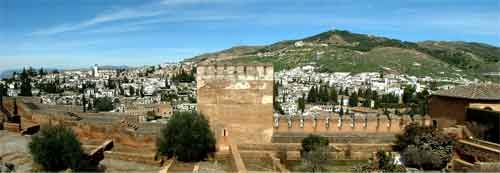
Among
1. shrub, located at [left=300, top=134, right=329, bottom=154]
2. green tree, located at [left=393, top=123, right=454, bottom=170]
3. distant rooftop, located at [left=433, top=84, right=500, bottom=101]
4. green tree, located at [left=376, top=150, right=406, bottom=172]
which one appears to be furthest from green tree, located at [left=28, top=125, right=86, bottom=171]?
distant rooftop, located at [left=433, top=84, right=500, bottom=101]

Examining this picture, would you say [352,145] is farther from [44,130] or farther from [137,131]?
[44,130]

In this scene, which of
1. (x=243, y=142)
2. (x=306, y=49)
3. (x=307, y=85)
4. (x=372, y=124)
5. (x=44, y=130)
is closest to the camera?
(x=44, y=130)

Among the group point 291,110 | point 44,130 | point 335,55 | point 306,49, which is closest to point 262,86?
point 44,130

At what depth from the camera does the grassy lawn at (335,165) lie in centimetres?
1300

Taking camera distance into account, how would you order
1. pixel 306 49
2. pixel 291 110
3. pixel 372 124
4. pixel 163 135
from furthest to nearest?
1. pixel 306 49
2. pixel 291 110
3. pixel 372 124
4. pixel 163 135

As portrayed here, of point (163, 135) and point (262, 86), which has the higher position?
point (262, 86)

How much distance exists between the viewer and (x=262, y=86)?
1481cm

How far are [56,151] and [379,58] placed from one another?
353 ft

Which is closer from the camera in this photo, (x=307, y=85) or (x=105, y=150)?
(x=105, y=150)

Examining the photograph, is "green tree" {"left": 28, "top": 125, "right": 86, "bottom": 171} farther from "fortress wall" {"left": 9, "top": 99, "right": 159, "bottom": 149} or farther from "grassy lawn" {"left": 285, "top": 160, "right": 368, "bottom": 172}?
"grassy lawn" {"left": 285, "top": 160, "right": 368, "bottom": 172}

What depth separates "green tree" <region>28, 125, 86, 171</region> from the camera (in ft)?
37.1

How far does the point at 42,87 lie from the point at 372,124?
225 feet

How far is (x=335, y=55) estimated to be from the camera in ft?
386

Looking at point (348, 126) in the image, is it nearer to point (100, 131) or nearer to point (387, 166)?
point (387, 166)
